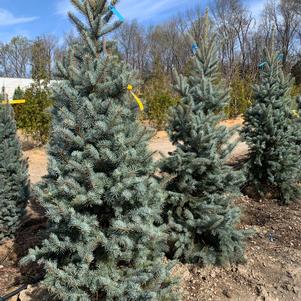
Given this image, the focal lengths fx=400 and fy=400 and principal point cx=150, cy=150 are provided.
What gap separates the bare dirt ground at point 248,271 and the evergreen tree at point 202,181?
0.19 meters

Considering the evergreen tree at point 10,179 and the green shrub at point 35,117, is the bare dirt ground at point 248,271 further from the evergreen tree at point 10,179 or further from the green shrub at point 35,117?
the green shrub at point 35,117

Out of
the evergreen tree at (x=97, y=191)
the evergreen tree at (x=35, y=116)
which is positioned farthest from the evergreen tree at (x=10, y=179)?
the evergreen tree at (x=35, y=116)

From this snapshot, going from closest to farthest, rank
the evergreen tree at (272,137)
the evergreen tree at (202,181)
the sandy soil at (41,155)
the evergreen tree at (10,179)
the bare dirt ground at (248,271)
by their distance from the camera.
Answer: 1. the bare dirt ground at (248,271)
2. the evergreen tree at (202,181)
3. the evergreen tree at (10,179)
4. the evergreen tree at (272,137)
5. the sandy soil at (41,155)

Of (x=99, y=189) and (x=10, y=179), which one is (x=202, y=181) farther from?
(x=10, y=179)

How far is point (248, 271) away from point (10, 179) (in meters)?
2.91

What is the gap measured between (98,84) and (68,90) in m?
0.24

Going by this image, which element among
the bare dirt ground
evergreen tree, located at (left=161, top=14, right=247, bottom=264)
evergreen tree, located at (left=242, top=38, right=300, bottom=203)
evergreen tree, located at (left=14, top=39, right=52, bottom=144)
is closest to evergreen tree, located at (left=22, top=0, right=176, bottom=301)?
the bare dirt ground

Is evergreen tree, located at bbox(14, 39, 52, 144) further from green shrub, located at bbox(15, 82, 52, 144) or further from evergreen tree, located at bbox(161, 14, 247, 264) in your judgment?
evergreen tree, located at bbox(161, 14, 247, 264)

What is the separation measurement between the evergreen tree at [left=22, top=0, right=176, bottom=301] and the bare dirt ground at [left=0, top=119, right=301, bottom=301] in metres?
0.66

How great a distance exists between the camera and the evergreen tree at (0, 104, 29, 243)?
15.4ft

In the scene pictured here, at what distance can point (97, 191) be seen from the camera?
303cm

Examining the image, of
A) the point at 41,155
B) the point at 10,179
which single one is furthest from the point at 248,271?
the point at 41,155

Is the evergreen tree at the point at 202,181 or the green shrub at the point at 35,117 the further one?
the green shrub at the point at 35,117

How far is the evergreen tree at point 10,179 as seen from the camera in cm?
469
